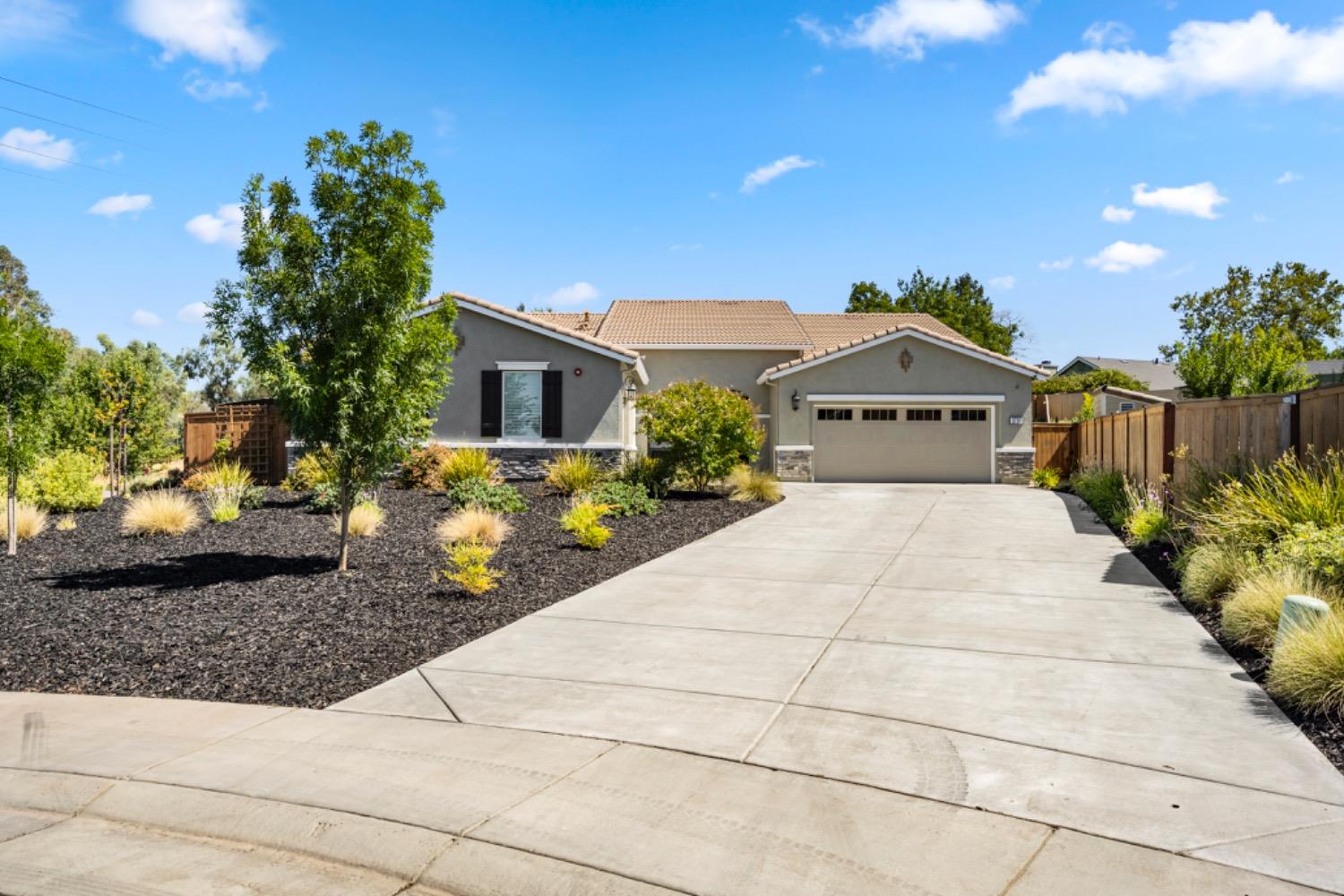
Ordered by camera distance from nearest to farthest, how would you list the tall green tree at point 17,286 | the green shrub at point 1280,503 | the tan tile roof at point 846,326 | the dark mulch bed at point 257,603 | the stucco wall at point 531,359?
1. the dark mulch bed at point 257,603
2. the green shrub at point 1280,503
3. the stucco wall at point 531,359
4. the tan tile roof at point 846,326
5. the tall green tree at point 17,286

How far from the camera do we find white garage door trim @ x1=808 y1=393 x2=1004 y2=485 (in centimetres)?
2491

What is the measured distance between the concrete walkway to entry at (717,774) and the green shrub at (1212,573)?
0.78m

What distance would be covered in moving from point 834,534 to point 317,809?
1089 cm

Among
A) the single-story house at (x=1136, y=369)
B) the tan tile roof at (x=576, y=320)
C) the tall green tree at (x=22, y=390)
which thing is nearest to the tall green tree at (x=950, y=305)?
the single-story house at (x=1136, y=369)

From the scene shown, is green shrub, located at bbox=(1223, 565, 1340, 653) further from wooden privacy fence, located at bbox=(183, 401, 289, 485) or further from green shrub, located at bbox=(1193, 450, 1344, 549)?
wooden privacy fence, located at bbox=(183, 401, 289, 485)

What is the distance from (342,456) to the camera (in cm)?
1041

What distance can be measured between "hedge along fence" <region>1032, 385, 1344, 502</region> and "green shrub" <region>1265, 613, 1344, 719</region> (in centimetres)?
422

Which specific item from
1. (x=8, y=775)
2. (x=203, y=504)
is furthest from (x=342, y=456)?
(x=203, y=504)

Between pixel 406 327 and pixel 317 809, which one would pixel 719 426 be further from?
pixel 317 809

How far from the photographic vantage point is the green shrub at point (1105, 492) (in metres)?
15.7

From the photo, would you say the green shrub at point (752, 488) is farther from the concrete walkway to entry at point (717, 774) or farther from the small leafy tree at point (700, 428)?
the concrete walkway to entry at point (717, 774)

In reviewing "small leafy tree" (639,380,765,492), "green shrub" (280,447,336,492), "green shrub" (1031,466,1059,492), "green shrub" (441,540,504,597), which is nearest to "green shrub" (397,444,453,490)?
"green shrub" (280,447,336,492)

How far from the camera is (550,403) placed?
863 inches

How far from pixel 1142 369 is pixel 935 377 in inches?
1409
